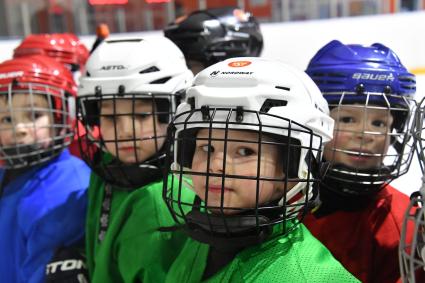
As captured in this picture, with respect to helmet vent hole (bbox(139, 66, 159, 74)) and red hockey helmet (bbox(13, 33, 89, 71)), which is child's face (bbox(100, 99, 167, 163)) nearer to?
helmet vent hole (bbox(139, 66, 159, 74))

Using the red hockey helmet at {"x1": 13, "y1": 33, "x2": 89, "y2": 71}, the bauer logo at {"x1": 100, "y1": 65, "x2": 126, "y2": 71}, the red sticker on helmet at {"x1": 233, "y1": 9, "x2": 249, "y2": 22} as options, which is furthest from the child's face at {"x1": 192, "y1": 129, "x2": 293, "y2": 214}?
the red hockey helmet at {"x1": 13, "y1": 33, "x2": 89, "y2": 71}

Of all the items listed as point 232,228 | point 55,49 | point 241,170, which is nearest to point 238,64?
A: point 241,170

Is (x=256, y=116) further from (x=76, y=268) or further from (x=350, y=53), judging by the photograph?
(x=76, y=268)

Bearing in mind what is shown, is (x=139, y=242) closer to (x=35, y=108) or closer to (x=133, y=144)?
(x=133, y=144)

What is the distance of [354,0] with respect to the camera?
110 inches

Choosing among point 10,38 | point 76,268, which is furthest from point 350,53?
point 10,38

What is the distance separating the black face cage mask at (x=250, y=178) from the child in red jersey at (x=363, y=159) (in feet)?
0.86

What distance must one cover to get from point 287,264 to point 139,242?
456mm

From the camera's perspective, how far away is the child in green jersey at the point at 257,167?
2.90 feet

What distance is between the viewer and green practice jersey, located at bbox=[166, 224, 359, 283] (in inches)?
33.7

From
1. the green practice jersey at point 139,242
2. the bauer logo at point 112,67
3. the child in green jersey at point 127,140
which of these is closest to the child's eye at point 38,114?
the child in green jersey at point 127,140

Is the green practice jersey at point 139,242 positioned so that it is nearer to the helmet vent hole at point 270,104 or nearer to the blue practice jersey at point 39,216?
the blue practice jersey at point 39,216

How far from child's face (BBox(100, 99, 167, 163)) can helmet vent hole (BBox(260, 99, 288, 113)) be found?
1.47ft

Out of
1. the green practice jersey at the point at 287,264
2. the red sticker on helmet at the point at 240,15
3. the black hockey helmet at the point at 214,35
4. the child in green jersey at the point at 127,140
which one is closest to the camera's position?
the green practice jersey at the point at 287,264
